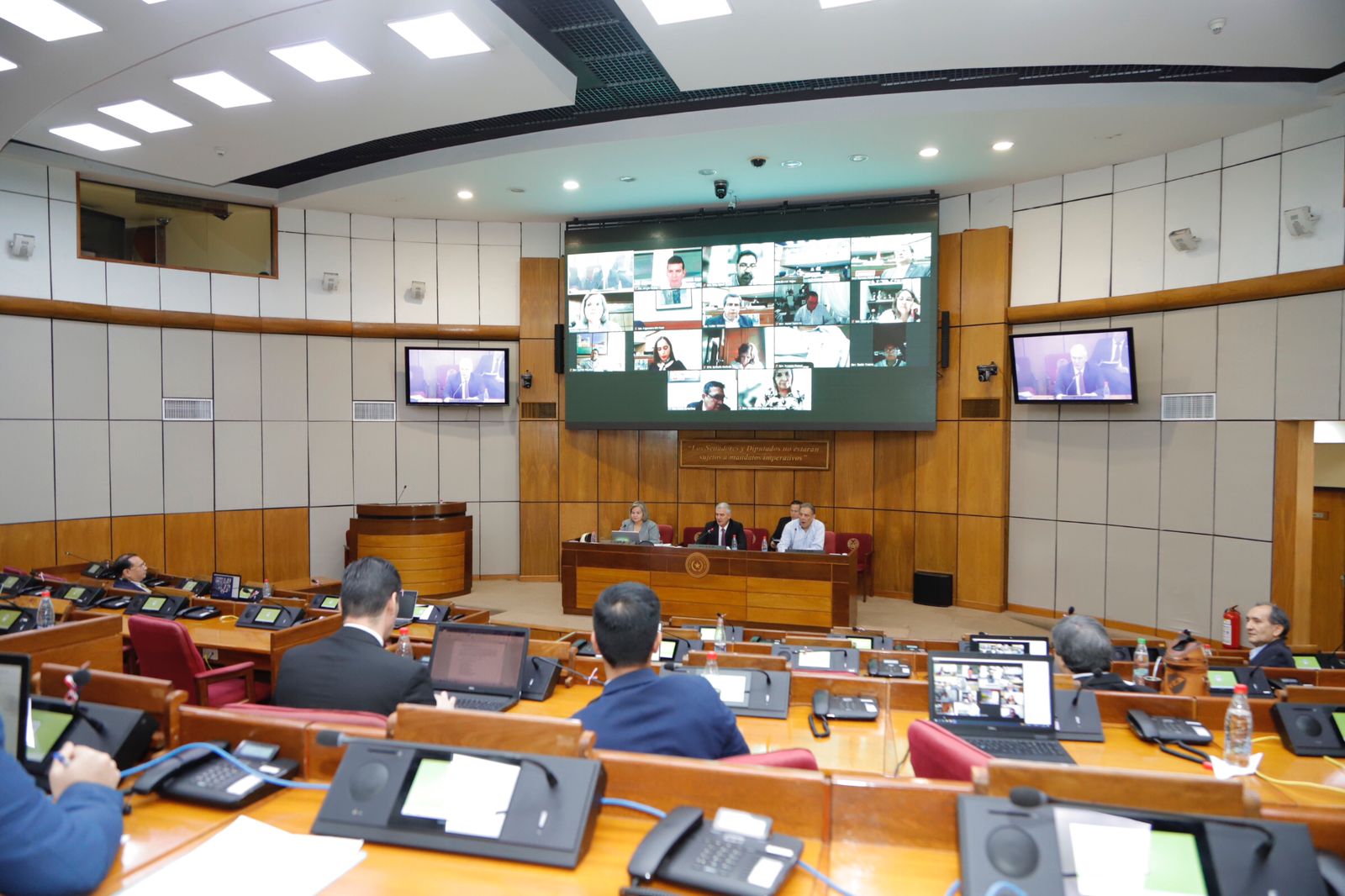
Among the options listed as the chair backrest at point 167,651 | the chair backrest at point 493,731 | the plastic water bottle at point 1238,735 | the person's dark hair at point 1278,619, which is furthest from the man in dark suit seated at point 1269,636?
the chair backrest at point 167,651

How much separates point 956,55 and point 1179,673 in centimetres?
453

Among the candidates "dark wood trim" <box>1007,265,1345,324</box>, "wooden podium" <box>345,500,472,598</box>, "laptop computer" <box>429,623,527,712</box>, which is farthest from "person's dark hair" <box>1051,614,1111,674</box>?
"wooden podium" <box>345,500,472,598</box>

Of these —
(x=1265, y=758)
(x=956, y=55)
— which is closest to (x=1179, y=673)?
(x=1265, y=758)

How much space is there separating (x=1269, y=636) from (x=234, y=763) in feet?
15.9

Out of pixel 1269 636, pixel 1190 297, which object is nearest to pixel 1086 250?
pixel 1190 297

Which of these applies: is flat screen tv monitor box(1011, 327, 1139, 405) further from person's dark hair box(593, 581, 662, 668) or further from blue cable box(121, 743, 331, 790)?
blue cable box(121, 743, 331, 790)

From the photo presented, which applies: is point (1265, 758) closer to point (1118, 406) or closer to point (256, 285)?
point (1118, 406)

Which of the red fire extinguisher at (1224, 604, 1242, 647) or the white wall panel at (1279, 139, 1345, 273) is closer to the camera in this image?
the white wall panel at (1279, 139, 1345, 273)

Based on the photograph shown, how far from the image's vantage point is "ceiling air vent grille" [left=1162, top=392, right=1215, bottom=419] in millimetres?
6852

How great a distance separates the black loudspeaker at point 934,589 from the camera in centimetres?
850

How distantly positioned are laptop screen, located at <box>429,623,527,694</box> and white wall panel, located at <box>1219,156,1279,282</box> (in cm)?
694

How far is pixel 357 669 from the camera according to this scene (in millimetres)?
2541

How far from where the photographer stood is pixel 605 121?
714 centimetres

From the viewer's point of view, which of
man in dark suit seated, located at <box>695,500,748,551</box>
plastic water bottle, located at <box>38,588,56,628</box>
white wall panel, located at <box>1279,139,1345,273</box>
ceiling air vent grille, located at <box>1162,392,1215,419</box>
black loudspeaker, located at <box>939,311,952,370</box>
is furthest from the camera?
black loudspeaker, located at <box>939,311,952,370</box>
